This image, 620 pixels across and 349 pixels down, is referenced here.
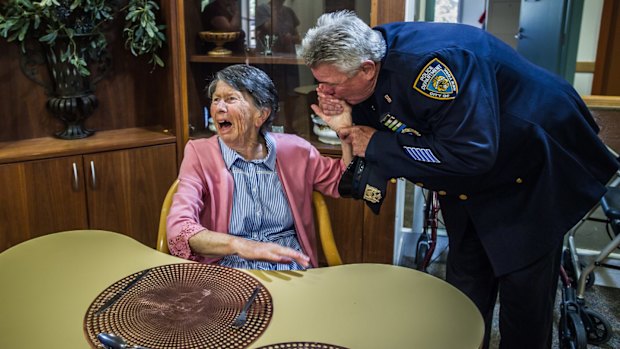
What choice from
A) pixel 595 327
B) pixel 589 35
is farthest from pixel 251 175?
pixel 589 35

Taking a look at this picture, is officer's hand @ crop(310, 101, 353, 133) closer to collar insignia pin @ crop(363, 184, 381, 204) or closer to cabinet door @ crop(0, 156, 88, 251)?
collar insignia pin @ crop(363, 184, 381, 204)

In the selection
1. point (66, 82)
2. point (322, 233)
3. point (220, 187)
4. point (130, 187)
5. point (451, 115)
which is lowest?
point (130, 187)

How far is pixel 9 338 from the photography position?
3.81 feet

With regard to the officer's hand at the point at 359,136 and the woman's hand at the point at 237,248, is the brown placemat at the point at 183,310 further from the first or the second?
the officer's hand at the point at 359,136

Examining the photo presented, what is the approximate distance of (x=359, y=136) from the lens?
158 centimetres

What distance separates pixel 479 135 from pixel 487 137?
20 mm

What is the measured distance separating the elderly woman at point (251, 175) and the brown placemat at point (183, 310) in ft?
0.97

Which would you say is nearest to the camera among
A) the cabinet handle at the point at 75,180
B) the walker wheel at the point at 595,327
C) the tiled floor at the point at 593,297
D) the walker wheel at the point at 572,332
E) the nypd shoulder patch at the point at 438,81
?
the nypd shoulder patch at the point at 438,81

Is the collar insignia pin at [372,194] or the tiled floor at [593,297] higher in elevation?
the collar insignia pin at [372,194]

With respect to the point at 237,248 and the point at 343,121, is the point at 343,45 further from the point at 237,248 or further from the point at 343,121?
the point at 237,248

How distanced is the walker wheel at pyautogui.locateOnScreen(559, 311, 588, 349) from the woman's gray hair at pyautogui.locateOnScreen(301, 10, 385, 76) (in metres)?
1.32

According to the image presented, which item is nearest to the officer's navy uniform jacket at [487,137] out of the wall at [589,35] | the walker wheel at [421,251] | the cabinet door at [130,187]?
the walker wheel at [421,251]

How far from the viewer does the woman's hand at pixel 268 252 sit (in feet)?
4.77

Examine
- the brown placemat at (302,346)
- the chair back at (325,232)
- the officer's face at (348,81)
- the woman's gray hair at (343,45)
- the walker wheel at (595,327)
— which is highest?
the woman's gray hair at (343,45)
